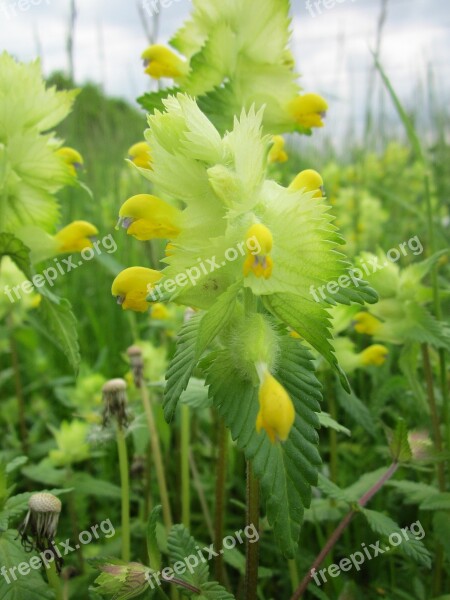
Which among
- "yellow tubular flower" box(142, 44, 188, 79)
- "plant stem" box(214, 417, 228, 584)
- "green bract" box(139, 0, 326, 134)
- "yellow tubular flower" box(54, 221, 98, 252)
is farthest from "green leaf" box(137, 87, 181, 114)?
"plant stem" box(214, 417, 228, 584)

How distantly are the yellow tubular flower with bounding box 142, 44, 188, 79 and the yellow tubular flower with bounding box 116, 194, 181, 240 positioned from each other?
471 millimetres

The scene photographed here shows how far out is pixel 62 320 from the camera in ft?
3.07

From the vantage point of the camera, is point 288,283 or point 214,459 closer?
point 288,283

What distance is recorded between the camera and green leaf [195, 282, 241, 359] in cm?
61

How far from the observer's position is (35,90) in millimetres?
974

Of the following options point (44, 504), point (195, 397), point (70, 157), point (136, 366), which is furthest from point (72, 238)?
point (44, 504)

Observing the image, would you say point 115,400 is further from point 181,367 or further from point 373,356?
point 373,356

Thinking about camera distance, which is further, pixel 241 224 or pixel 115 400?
pixel 115 400

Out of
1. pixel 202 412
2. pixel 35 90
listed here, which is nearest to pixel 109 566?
pixel 35 90

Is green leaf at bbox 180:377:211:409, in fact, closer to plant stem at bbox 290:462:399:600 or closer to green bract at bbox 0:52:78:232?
plant stem at bbox 290:462:399:600

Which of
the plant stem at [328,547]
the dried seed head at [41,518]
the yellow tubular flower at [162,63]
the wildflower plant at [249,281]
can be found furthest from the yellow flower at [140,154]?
the plant stem at [328,547]

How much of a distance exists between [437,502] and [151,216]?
0.65 meters

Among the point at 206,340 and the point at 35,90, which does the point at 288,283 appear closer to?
the point at 206,340

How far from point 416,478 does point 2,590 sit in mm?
977
